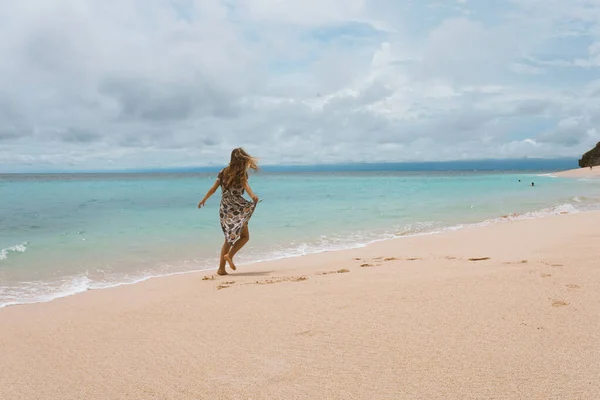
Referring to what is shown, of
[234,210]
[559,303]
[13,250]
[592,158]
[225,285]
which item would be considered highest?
[592,158]

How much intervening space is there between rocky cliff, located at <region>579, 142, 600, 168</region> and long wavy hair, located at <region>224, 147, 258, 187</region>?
4278 inches

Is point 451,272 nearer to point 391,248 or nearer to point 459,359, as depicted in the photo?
point 459,359

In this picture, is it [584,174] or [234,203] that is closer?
[234,203]

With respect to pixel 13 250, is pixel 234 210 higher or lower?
higher

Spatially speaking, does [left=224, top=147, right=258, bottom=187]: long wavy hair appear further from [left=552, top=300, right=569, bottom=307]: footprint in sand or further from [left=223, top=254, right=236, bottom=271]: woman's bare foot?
[left=552, top=300, right=569, bottom=307]: footprint in sand

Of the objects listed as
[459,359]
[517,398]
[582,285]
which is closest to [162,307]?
[459,359]

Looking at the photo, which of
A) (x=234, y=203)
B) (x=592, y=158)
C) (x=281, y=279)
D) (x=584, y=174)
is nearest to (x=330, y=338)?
(x=281, y=279)

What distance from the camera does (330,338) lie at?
4.15 m

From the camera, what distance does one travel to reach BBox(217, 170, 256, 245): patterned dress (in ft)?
28.5

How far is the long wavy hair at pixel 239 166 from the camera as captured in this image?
841 cm

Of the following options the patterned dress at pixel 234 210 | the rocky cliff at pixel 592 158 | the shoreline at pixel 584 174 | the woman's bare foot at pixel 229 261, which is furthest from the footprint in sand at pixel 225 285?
the rocky cliff at pixel 592 158

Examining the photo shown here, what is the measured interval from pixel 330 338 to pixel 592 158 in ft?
376

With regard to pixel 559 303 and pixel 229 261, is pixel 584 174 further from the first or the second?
pixel 559 303

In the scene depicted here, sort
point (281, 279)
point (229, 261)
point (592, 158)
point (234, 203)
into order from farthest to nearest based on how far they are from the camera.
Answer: point (592, 158) < point (234, 203) < point (229, 261) < point (281, 279)
